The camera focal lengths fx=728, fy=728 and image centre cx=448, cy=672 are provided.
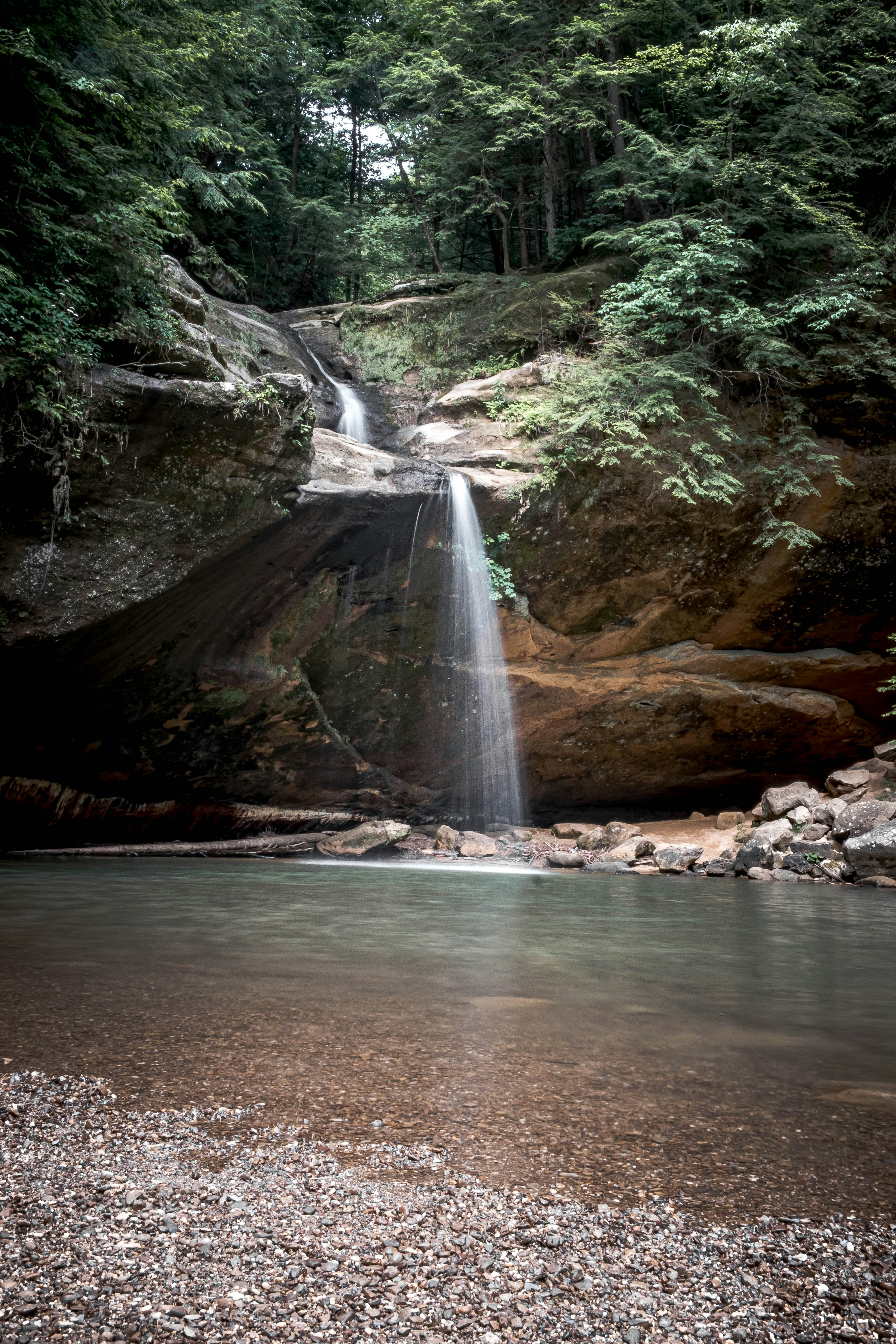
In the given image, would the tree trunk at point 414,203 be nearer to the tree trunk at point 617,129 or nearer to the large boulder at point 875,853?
the tree trunk at point 617,129

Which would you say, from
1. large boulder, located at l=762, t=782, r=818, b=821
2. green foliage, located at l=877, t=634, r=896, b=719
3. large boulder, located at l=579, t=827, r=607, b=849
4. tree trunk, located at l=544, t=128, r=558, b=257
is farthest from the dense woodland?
large boulder, located at l=579, t=827, r=607, b=849

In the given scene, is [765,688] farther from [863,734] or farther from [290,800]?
[290,800]

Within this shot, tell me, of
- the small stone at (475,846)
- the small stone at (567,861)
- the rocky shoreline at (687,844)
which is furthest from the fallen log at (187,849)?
the small stone at (567,861)

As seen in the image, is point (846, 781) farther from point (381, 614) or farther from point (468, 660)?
point (381, 614)

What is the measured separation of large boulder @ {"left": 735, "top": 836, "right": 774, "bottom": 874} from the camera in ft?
35.7

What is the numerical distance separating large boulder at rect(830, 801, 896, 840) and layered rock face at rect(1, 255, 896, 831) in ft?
9.42

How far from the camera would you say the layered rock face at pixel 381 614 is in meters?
8.72

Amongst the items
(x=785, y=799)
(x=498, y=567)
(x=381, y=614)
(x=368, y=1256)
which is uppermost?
(x=498, y=567)

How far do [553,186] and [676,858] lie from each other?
15.2m

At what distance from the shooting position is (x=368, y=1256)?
5.03 ft

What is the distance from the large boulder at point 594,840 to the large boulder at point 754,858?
2522mm

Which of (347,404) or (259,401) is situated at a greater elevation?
(347,404)

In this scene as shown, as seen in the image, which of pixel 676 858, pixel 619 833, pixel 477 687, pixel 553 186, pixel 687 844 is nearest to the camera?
pixel 676 858

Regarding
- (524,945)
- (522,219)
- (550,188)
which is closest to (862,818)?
(524,945)
